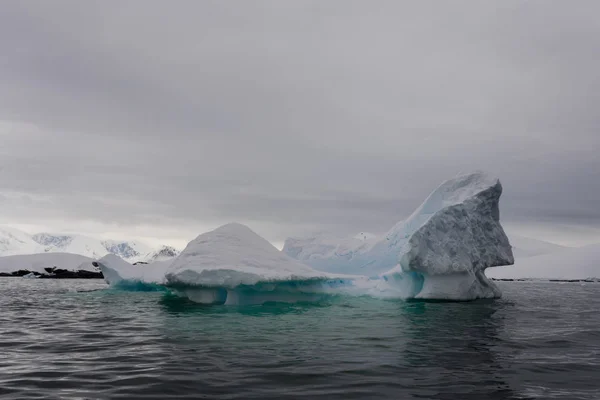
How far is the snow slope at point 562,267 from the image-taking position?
96.9 metres

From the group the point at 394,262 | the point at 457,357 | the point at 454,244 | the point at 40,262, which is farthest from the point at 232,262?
the point at 40,262

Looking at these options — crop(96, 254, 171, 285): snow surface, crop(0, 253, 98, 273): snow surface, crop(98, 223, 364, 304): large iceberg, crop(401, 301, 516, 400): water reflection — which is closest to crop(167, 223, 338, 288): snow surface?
crop(98, 223, 364, 304): large iceberg

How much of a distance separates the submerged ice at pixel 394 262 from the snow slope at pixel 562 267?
8318 centimetres

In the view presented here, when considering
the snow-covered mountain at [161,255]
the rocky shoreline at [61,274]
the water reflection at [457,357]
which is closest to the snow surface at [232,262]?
the water reflection at [457,357]

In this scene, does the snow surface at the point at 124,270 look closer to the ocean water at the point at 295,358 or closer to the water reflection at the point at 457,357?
the ocean water at the point at 295,358

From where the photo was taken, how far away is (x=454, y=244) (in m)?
22.7

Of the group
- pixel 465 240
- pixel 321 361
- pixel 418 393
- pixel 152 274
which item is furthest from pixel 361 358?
pixel 152 274

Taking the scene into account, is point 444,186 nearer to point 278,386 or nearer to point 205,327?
point 205,327

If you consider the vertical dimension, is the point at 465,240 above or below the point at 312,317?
above

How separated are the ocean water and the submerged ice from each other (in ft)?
13.6

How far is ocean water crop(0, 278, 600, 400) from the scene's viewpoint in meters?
6.18

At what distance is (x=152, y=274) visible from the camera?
1125 inches

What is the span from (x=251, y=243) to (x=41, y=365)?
45.7 feet

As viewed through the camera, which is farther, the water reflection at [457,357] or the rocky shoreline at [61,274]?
the rocky shoreline at [61,274]
